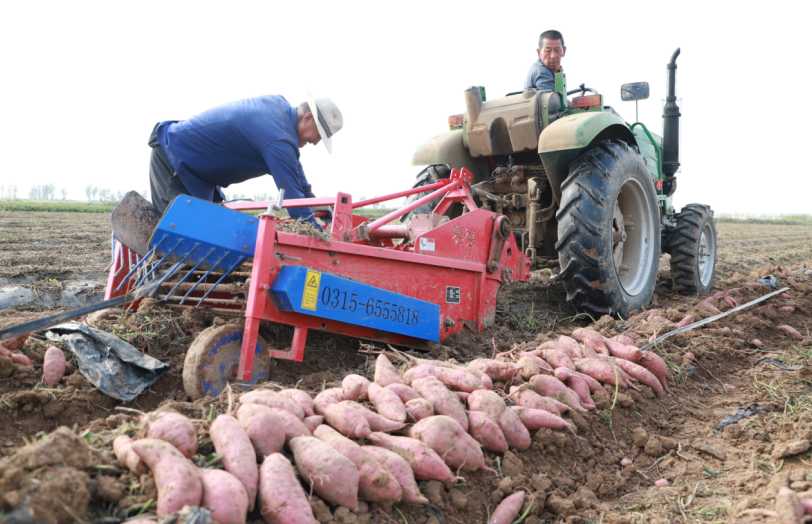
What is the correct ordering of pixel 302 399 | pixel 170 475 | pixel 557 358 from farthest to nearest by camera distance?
pixel 557 358 → pixel 302 399 → pixel 170 475

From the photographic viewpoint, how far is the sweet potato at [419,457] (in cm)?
226

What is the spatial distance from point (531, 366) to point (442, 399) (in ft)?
2.37

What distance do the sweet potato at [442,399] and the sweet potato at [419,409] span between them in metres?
0.03

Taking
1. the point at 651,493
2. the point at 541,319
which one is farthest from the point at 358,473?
the point at 541,319

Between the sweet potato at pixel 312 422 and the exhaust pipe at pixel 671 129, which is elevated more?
the exhaust pipe at pixel 671 129

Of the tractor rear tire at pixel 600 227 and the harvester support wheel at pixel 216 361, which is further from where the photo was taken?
the tractor rear tire at pixel 600 227

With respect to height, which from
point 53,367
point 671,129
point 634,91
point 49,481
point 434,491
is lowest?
point 434,491

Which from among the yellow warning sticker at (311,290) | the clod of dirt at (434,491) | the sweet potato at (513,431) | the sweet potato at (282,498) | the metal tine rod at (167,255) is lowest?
the clod of dirt at (434,491)

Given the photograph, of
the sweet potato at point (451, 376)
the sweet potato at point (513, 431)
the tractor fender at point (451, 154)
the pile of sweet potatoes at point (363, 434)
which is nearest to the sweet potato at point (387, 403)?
the pile of sweet potatoes at point (363, 434)

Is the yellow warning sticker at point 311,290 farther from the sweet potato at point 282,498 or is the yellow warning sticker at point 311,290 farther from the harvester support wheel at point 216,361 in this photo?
the sweet potato at point 282,498

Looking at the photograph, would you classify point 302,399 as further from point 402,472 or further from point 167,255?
point 167,255

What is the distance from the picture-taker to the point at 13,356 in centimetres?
319

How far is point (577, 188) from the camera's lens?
4738 mm

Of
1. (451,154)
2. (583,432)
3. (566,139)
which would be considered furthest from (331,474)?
(451,154)
